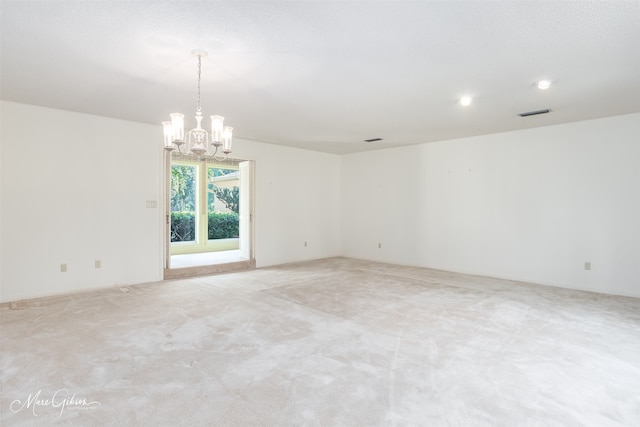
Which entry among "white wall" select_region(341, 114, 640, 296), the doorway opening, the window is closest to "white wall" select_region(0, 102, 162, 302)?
the doorway opening

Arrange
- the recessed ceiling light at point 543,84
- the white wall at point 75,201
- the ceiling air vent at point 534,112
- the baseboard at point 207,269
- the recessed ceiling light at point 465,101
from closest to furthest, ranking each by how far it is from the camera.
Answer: the recessed ceiling light at point 543,84 < the recessed ceiling light at point 465,101 < the white wall at point 75,201 < the ceiling air vent at point 534,112 < the baseboard at point 207,269

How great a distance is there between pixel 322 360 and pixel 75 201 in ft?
13.5

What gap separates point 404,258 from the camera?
7.04 metres

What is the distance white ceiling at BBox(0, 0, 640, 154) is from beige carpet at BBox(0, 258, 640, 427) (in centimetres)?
242

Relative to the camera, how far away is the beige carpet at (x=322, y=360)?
2004 mm

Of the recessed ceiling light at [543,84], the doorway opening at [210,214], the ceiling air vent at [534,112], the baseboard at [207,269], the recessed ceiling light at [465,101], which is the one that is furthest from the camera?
the doorway opening at [210,214]

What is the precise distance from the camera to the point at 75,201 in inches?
184

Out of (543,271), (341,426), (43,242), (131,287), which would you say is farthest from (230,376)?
(543,271)

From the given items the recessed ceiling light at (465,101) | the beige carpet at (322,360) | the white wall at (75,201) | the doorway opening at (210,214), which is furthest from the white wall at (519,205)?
the white wall at (75,201)

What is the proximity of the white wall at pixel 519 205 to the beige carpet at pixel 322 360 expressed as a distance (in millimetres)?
757

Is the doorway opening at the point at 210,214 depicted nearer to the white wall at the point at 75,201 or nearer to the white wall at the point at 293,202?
the white wall at the point at 293,202

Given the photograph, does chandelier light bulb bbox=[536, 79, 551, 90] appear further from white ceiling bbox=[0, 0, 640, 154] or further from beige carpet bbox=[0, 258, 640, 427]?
beige carpet bbox=[0, 258, 640, 427]

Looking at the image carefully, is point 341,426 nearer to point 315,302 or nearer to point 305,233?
point 315,302

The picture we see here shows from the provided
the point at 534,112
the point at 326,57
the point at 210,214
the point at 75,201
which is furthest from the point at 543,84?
the point at 210,214
